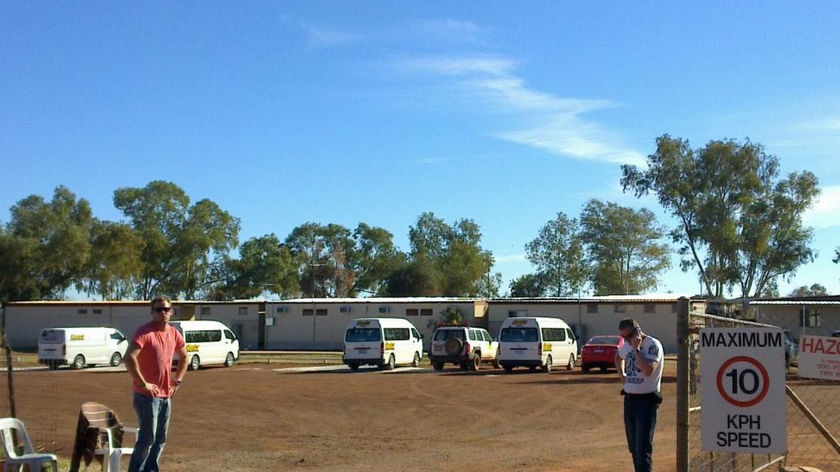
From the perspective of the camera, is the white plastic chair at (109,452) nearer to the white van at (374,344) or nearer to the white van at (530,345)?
the white van at (530,345)

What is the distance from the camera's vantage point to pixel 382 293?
11600cm

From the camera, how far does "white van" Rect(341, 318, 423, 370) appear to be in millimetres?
39312

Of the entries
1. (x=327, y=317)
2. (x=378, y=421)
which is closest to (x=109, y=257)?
(x=327, y=317)

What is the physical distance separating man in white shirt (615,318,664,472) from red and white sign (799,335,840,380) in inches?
52.4

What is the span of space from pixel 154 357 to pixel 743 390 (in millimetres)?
5454

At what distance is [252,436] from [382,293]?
3925 inches

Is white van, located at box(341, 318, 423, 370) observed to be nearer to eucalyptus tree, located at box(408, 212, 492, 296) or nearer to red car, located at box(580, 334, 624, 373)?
red car, located at box(580, 334, 624, 373)

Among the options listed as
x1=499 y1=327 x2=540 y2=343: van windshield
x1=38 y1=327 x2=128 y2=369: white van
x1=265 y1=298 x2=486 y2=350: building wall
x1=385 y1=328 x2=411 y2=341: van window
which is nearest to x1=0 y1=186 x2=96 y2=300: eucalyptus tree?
x1=265 y1=298 x2=486 y2=350: building wall

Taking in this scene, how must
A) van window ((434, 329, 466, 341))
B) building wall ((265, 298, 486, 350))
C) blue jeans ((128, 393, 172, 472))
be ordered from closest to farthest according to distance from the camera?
blue jeans ((128, 393, 172, 472)) < van window ((434, 329, 466, 341)) < building wall ((265, 298, 486, 350))

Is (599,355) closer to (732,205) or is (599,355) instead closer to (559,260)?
(732,205)

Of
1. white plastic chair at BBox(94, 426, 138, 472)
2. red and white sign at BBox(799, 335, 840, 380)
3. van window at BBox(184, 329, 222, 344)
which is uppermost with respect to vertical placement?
red and white sign at BBox(799, 335, 840, 380)

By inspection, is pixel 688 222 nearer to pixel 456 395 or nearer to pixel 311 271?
pixel 456 395

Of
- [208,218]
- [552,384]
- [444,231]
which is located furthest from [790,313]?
[444,231]

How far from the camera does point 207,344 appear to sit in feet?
136
